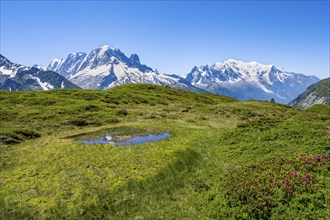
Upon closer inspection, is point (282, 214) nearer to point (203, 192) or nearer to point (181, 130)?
point (203, 192)

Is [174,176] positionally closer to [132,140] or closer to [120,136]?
[132,140]

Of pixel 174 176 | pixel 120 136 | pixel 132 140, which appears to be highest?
pixel 174 176

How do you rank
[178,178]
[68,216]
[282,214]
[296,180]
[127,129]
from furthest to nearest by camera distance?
[127,129]
[178,178]
[296,180]
[68,216]
[282,214]

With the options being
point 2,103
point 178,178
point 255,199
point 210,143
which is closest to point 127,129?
point 210,143

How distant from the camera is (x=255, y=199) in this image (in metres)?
18.8

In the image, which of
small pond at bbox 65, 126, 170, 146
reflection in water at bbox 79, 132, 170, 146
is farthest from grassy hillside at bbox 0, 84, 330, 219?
small pond at bbox 65, 126, 170, 146

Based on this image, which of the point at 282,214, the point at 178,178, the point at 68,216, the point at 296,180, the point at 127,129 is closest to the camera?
the point at 282,214

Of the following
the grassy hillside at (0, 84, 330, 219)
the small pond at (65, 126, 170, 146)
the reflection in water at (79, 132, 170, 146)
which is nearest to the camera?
the grassy hillside at (0, 84, 330, 219)

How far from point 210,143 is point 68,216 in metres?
23.5

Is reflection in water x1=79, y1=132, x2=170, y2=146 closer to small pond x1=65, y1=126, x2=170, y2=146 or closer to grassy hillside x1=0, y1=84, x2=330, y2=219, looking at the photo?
small pond x1=65, y1=126, x2=170, y2=146

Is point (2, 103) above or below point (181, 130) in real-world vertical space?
below

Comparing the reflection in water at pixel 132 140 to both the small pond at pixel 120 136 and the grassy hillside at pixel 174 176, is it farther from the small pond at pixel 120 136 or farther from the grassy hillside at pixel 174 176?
the grassy hillside at pixel 174 176

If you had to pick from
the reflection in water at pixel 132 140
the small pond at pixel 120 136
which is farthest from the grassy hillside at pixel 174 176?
the small pond at pixel 120 136

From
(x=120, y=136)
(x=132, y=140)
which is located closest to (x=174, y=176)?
(x=132, y=140)
